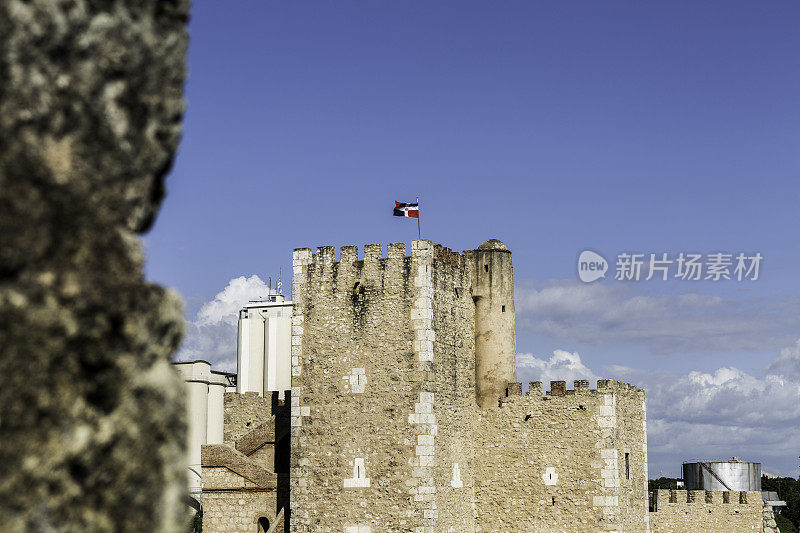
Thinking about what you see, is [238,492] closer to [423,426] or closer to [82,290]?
[423,426]

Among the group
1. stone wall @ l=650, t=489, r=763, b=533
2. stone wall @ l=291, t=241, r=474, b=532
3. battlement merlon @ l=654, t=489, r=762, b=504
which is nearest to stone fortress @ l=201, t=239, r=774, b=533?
stone wall @ l=291, t=241, r=474, b=532

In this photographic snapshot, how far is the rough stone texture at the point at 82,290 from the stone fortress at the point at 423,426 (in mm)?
23821

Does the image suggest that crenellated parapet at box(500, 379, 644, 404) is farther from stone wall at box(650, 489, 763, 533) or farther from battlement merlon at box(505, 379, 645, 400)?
stone wall at box(650, 489, 763, 533)

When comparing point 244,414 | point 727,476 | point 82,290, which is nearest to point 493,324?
point 244,414

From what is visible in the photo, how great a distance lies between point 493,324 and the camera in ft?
104

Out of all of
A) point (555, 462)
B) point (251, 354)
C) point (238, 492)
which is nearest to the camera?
point (555, 462)

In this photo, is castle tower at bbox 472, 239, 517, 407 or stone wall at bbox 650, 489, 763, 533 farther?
stone wall at bbox 650, 489, 763, 533

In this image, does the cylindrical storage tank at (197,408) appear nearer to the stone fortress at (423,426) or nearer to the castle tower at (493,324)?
the stone fortress at (423,426)

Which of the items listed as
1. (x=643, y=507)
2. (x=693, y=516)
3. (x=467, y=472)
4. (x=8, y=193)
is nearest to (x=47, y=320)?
(x=8, y=193)

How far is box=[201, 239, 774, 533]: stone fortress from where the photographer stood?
28.1m

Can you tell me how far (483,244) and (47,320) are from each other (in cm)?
2917

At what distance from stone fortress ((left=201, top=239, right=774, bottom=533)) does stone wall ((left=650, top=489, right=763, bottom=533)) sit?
105 inches

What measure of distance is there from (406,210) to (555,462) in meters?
8.99

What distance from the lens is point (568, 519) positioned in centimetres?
2994
